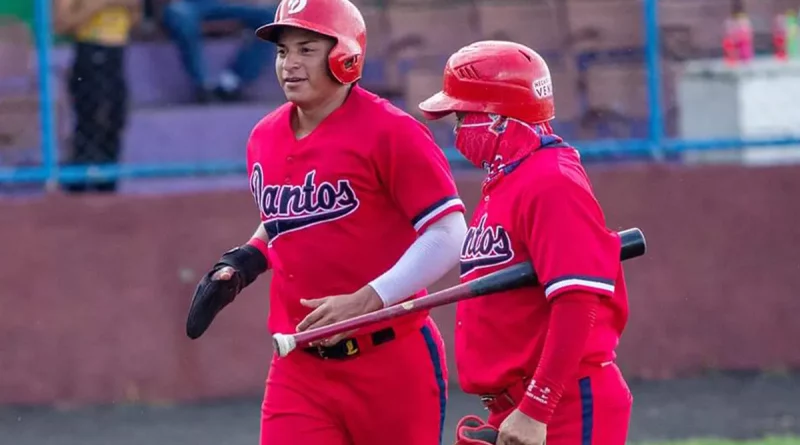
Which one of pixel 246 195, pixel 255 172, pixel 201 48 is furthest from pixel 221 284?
pixel 201 48

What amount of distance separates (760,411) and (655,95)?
210 cm

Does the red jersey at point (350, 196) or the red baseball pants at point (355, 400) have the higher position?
the red jersey at point (350, 196)

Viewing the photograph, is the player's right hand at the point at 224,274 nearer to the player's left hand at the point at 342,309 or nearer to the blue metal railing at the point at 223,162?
the player's left hand at the point at 342,309

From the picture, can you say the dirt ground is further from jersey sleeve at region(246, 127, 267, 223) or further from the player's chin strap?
the player's chin strap

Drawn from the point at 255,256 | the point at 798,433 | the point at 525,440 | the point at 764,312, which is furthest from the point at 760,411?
the point at 525,440

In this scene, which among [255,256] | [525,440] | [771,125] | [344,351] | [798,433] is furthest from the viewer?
[771,125]

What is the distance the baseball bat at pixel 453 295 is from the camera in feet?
12.6

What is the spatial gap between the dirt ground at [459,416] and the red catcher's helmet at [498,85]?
3.66 m

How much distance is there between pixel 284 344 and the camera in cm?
424

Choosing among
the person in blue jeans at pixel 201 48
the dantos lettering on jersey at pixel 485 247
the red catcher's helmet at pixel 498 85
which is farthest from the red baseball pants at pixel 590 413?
the person in blue jeans at pixel 201 48

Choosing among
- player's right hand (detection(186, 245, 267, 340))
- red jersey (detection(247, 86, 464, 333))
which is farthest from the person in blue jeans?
red jersey (detection(247, 86, 464, 333))

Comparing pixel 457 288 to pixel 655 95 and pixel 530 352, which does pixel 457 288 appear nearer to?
pixel 530 352

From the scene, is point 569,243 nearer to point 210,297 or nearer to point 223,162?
point 210,297

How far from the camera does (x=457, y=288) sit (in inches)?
156
